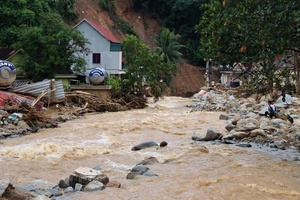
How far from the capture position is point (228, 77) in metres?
53.6

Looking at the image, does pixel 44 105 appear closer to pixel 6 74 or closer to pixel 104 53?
pixel 6 74

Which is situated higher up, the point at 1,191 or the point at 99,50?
the point at 99,50

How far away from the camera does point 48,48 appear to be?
2530 cm

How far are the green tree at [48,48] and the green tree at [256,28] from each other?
16750mm

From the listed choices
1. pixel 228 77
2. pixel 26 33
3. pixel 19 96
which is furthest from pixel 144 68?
pixel 228 77

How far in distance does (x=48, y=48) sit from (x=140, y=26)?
37617 millimetres

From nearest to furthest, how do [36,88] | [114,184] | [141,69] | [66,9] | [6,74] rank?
[114,184]
[6,74]
[36,88]
[141,69]
[66,9]

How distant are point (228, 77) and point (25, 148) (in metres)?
43.7

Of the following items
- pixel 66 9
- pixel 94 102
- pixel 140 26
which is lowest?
pixel 94 102

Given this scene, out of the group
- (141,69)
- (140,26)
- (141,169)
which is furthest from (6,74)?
(140,26)

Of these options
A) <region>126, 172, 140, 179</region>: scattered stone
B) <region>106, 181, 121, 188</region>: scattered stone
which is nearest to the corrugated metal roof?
<region>126, 172, 140, 179</region>: scattered stone

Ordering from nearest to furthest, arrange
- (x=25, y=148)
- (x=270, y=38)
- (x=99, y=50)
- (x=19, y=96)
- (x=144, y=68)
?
(x=270, y=38), (x=25, y=148), (x=19, y=96), (x=144, y=68), (x=99, y=50)

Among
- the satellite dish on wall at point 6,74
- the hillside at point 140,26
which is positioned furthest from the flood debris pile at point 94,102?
the hillside at point 140,26

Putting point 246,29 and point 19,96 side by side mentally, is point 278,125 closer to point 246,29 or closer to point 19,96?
point 246,29
